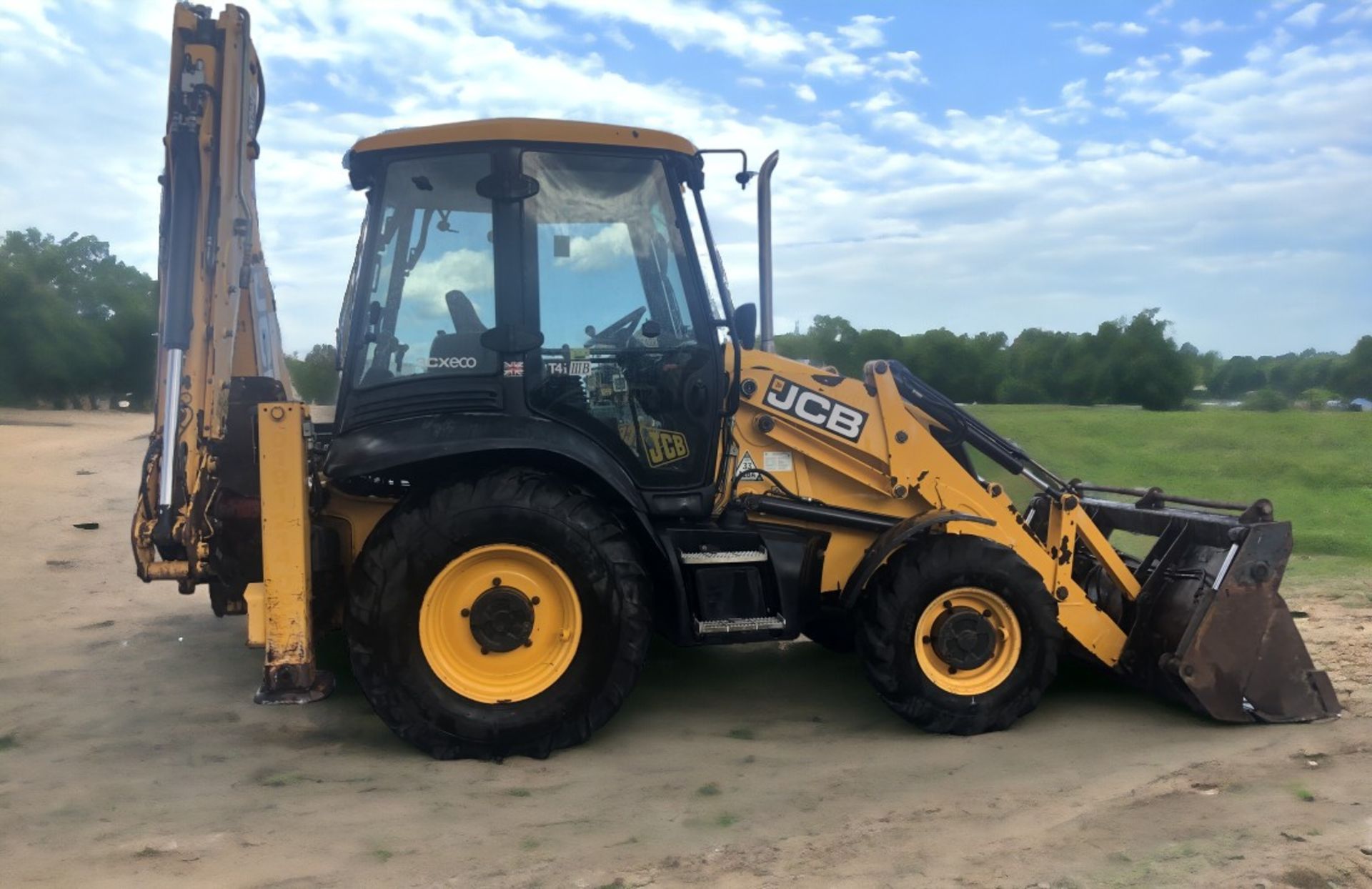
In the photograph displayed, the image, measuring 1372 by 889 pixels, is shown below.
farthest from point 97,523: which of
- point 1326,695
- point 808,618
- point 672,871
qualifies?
point 1326,695

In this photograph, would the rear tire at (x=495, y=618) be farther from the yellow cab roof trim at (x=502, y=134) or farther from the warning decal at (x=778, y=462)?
the yellow cab roof trim at (x=502, y=134)

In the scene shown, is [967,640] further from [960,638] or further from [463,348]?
[463,348]

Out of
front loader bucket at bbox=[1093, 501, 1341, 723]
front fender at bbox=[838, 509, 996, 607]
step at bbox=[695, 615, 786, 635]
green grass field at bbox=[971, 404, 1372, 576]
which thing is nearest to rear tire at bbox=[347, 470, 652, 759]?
step at bbox=[695, 615, 786, 635]

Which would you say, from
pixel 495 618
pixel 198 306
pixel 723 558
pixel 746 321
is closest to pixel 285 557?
pixel 495 618

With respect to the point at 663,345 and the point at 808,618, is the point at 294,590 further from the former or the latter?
the point at 808,618

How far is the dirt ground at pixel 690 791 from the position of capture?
11.6 ft

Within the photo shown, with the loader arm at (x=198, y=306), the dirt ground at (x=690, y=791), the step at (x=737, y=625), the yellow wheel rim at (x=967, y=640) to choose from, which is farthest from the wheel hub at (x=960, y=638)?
the loader arm at (x=198, y=306)

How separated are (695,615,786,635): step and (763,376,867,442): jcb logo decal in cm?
101

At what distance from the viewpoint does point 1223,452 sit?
15180mm

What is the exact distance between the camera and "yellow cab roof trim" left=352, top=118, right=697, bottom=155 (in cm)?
497

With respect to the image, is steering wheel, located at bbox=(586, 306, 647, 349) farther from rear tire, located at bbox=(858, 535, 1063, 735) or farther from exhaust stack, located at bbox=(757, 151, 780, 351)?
rear tire, located at bbox=(858, 535, 1063, 735)

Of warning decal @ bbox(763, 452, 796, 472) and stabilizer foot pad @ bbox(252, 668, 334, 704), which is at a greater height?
warning decal @ bbox(763, 452, 796, 472)

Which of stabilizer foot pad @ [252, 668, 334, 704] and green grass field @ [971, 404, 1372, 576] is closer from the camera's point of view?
stabilizer foot pad @ [252, 668, 334, 704]

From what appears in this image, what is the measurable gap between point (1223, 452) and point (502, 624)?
44.1ft
